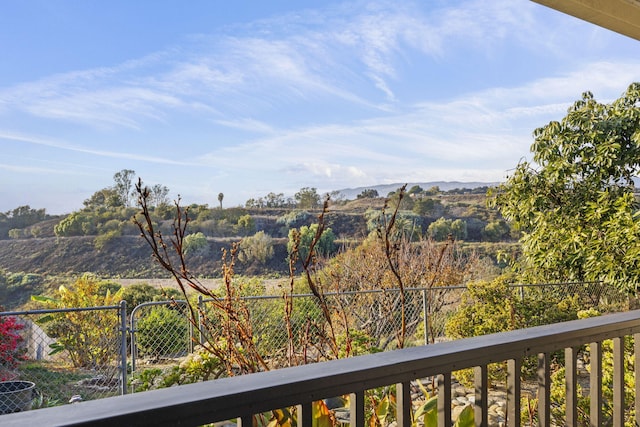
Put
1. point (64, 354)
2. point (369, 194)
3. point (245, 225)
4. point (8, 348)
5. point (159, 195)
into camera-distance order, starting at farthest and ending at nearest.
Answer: point (369, 194) → point (159, 195) → point (245, 225) → point (64, 354) → point (8, 348)

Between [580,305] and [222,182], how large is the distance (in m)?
12.6

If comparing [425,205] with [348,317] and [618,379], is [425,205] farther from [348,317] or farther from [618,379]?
[618,379]

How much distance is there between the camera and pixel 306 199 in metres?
16.6

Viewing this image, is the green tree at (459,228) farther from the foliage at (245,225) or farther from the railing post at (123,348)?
the railing post at (123,348)

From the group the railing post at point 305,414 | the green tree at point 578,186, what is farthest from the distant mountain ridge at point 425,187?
the railing post at point 305,414

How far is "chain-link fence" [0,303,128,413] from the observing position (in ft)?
19.6

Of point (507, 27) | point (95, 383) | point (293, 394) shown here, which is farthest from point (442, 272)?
point (293, 394)

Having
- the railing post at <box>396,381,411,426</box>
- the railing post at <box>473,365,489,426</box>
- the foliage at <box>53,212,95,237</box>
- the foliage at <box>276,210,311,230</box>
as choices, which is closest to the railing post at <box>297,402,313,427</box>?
the railing post at <box>396,381,411,426</box>

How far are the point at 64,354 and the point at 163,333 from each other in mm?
1354

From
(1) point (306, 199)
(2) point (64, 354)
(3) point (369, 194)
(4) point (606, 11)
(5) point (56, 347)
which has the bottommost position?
(2) point (64, 354)

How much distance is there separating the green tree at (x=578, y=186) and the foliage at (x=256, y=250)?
836 cm

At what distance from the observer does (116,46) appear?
16.6 metres

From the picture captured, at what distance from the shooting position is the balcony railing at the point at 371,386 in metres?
0.74

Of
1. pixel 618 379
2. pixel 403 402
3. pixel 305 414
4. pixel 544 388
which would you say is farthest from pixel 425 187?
pixel 305 414
